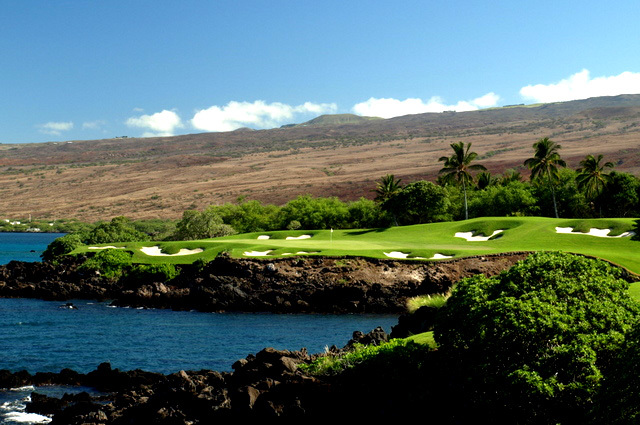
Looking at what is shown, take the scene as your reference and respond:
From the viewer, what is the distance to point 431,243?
192ft

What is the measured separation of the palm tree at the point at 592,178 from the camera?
78869 mm

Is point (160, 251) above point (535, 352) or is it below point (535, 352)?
below

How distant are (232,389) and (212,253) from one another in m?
38.3

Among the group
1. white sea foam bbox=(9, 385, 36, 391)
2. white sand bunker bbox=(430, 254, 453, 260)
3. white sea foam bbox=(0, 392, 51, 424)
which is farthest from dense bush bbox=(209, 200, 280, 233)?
white sea foam bbox=(0, 392, 51, 424)

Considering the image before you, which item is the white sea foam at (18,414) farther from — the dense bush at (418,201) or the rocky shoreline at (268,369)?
the dense bush at (418,201)

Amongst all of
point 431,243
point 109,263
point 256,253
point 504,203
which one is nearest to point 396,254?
point 431,243

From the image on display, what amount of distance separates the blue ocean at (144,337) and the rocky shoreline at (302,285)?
2280mm

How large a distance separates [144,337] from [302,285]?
49.6 feet

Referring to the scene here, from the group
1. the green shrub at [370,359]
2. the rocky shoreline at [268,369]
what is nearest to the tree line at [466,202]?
the rocky shoreline at [268,369]

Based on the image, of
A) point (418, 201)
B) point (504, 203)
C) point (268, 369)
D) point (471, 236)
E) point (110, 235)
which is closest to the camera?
point (268, 369)

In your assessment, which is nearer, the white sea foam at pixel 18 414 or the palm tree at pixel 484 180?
the white sea foam at pixel 18 414

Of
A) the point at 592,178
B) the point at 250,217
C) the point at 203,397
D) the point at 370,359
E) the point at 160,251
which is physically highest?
the point at 592,178

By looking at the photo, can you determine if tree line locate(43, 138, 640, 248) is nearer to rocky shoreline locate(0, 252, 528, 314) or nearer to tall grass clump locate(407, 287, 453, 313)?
rocky shoreline locate(0, 252, 528, 314)

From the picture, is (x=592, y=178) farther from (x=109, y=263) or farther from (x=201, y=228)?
(x=109, y=263)
